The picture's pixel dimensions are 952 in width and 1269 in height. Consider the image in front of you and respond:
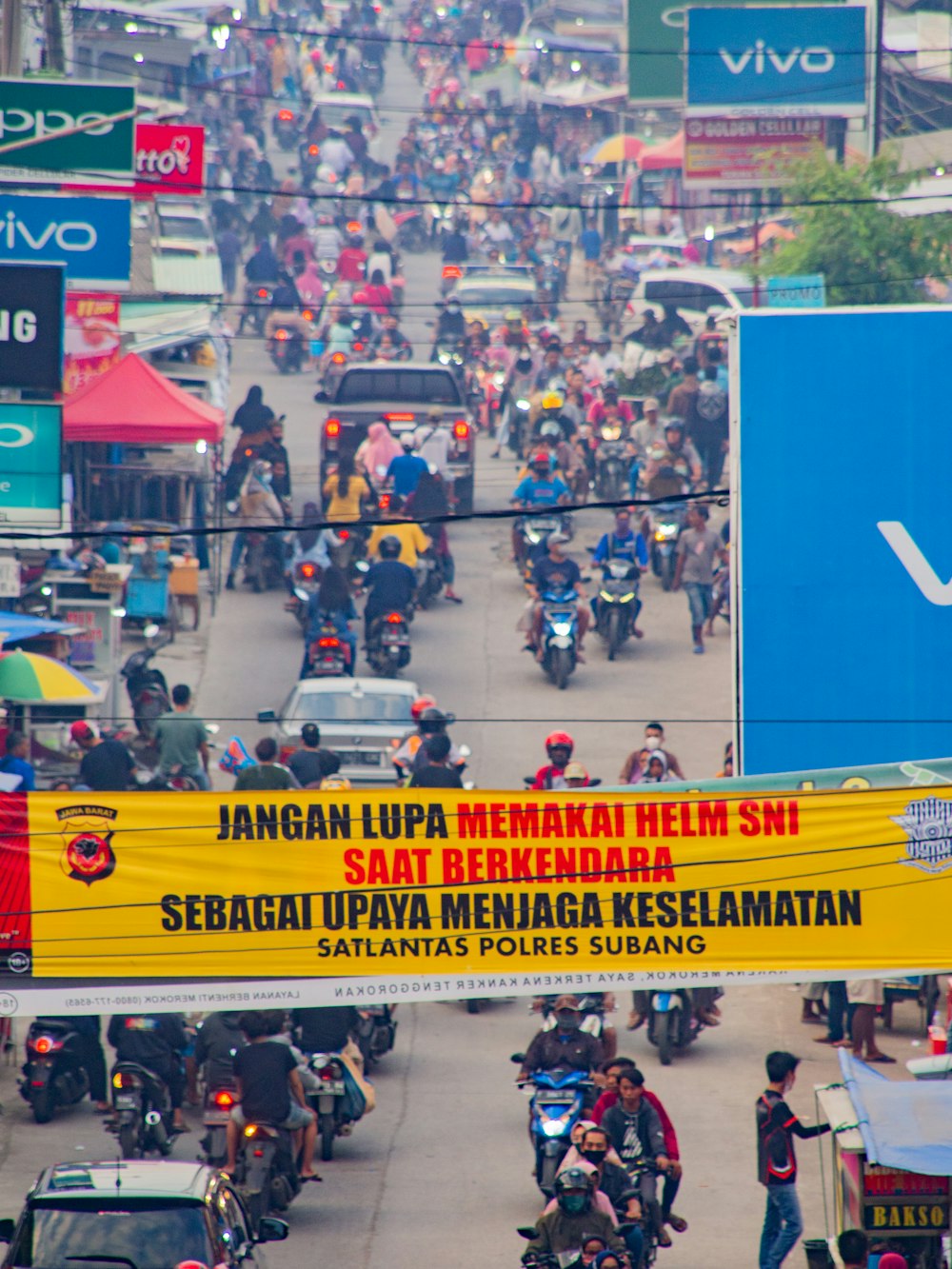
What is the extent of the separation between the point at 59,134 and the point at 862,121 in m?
32.7

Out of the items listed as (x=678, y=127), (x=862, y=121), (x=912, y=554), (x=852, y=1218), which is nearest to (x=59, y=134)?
(x=912, y=554)

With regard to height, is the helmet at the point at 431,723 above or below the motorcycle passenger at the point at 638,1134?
above

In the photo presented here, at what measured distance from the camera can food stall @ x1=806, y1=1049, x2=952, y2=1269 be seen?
12.6m

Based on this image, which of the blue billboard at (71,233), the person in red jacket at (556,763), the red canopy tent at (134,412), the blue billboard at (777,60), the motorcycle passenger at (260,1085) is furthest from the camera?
the blue billboard at (777,60)

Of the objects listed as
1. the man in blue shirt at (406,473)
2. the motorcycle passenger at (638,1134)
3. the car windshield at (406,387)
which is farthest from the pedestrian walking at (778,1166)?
the car windshield at (406,387)

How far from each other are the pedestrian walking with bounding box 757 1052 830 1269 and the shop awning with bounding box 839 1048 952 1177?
1.42ft

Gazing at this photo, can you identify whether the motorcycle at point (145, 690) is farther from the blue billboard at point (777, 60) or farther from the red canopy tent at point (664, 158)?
the red canopy tent at point (664, 158)

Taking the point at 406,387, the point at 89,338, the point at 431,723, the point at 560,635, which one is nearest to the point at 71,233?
the point at 431,723

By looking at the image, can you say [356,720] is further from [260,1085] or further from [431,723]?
[260,1085]

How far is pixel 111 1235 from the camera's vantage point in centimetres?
1211

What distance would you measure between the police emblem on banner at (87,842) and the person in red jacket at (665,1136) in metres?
3.29

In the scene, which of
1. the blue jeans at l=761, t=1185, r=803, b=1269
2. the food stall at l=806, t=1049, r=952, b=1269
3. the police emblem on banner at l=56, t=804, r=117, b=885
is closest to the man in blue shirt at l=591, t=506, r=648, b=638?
the blue jeans at l=761, t=1185, r=803, b=1269

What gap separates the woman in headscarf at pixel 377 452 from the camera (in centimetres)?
3130

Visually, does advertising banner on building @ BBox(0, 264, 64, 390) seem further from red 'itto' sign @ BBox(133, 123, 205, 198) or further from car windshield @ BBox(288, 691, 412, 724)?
red 'itto' sign @ BBox(133, 123, 205, 198)
